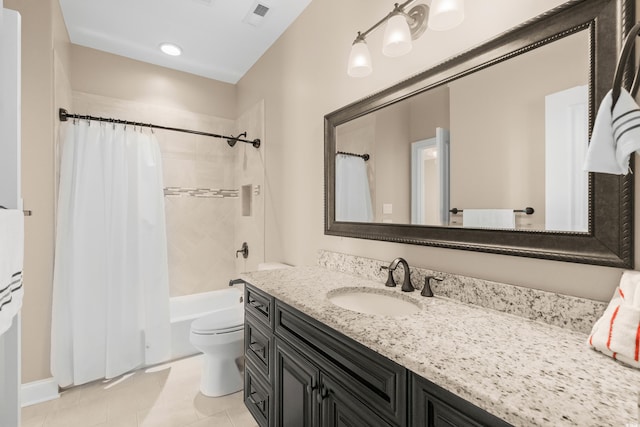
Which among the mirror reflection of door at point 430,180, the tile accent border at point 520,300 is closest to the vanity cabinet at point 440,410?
the tile accent border at point 520,300

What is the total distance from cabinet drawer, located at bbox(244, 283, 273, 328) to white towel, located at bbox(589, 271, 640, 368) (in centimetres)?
114

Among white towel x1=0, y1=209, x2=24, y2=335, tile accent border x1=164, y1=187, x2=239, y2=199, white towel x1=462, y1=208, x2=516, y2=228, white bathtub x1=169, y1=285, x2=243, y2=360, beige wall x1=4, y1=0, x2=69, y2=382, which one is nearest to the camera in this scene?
white towel x1=0, y1=209, x2=24, y2=335

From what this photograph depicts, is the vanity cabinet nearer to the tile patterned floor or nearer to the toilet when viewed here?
the tile patterned floor

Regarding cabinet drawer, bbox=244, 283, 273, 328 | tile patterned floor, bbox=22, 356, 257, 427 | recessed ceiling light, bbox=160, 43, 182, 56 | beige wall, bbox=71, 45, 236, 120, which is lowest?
tile patterned floor, bbox=22, 356, 257, 427

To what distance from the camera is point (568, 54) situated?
0.88 metres

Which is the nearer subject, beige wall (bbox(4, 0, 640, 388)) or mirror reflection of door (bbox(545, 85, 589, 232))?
mirror reflection of door (bbox(545, 85, 589, 232))

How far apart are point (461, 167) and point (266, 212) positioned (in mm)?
1768

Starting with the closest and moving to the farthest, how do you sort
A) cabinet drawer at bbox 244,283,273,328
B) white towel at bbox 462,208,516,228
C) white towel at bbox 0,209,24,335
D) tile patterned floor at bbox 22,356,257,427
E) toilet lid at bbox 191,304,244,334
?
white towel at bbox 0,209,24,335
white towel at bbox 462,208,516,228
cabinet drawer at bbox 244,283,273,328
tile patterned floor at bbox 22,356,257,427
toilet lid at bbox 191,304,244,334

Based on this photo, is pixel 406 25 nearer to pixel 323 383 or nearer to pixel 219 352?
pixel 323 383

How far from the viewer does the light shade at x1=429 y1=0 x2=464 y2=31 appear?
1.04m

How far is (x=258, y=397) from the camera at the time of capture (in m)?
1.55

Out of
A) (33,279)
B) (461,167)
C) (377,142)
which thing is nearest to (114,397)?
(33,279)

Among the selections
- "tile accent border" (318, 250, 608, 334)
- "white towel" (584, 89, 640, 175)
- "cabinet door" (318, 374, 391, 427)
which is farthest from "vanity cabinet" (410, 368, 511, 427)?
"white towel" (584, 89, 640, 175)

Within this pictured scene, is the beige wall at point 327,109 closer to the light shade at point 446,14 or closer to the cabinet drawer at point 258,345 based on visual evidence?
the light shade at point 446,14
